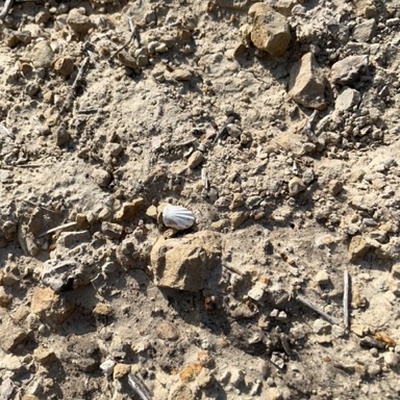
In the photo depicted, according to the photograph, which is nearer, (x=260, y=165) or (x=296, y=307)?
(x=296, y=307)

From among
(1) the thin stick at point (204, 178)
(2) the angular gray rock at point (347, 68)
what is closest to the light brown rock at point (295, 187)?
(1) the thin stick at point (204, 178)

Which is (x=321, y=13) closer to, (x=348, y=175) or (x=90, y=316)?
(x=348, y=175)

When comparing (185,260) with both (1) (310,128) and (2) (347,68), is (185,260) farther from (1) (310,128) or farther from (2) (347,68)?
(2) (347,68)

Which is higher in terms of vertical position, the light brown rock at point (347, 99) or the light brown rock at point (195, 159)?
the light brown rock at point (347, 99)

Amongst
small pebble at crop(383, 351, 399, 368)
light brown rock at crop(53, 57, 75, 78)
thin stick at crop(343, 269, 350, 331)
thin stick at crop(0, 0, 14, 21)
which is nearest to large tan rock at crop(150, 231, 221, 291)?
thin stick at crop(343, 269, 350, 331)

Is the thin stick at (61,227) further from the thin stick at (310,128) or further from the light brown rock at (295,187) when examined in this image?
the thin stick at (310,128)

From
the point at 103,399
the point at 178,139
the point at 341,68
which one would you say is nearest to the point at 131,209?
the point at 178,139
